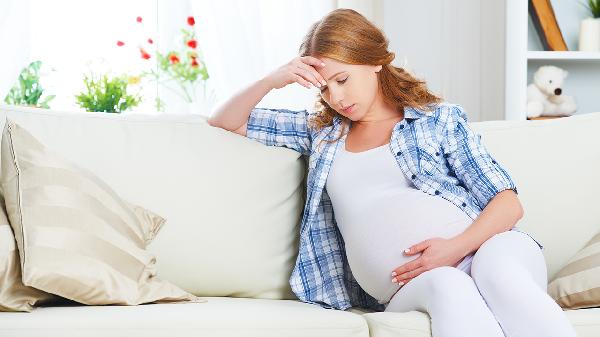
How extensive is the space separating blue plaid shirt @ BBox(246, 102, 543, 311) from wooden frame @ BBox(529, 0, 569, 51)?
1.54m

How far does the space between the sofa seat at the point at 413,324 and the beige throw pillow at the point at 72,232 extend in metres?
0.46

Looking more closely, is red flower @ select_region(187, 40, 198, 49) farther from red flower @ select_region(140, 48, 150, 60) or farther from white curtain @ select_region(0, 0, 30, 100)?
white curtain @ select_region(0, 0, 30, 100)

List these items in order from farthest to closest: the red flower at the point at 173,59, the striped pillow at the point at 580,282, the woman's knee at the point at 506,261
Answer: the red flower at the point at 173,59, the striped pillow at the point at 580,282, the woman's knee at the point at 506,261

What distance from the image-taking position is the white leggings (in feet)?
5.22

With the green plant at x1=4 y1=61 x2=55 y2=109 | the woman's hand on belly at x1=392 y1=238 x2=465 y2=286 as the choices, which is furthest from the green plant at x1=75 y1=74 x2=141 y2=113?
the woman's hand on belly at x1=392 y1=238 x2=465 y2=286

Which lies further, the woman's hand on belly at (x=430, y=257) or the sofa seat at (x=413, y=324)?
the woman's hand on belly at (x=430, y=257)

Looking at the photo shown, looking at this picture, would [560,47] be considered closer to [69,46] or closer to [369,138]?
[369,138]

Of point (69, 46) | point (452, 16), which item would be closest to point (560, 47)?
point (452, 16)

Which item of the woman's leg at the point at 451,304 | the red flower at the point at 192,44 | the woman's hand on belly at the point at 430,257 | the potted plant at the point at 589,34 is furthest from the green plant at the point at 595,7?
the woman's leg at the point at 451,304

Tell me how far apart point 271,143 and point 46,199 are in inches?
24.2

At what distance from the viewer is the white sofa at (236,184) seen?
213 cm

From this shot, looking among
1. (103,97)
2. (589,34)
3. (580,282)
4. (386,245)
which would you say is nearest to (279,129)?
(386,245)

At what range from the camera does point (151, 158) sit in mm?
2176

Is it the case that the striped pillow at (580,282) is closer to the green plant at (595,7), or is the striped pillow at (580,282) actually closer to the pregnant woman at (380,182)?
the pregnant woman at (380,182)
